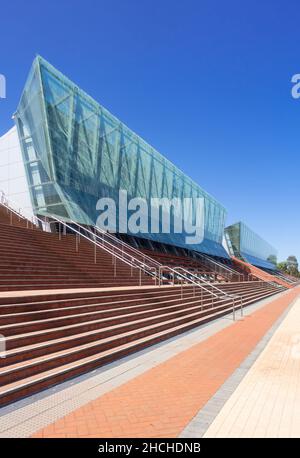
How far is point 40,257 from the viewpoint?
462 inches

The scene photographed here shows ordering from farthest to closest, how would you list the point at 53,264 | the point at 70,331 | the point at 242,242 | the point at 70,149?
the point at 242,242 → the point at 70,149 → the point at 53,264 → the point at 70,331

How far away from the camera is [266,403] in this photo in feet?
16.5

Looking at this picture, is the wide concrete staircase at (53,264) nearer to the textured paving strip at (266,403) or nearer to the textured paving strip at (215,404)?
the textured paving strip at (215,404)

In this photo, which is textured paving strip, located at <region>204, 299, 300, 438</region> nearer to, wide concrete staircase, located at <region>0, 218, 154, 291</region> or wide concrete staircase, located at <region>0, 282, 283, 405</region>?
wide concrete staircase, located at <region>0, 282, 283, 405</region>

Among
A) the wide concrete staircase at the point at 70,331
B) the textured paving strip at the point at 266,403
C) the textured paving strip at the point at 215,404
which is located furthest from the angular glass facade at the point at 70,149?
the textured paving strip at the point at 266,403

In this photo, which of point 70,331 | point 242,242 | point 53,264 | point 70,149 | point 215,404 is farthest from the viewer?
point 242,242

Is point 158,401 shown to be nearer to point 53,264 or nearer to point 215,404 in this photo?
point 215,404

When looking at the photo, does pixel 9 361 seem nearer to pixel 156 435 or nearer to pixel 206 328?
pixel 156 435

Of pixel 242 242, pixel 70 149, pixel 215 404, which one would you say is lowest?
pixel 215 404

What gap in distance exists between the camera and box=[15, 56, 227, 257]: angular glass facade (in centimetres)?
2006

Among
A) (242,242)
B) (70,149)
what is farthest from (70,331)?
(242,242)

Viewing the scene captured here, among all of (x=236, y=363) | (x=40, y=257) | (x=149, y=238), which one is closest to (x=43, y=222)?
(x=40, y=257)

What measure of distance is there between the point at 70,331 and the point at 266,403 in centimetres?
393

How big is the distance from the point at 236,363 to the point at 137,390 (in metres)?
2.77
